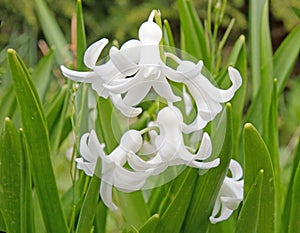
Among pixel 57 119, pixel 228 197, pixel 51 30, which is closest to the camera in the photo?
pixel 228 197

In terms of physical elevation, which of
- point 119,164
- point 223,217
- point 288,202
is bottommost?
point 288,202

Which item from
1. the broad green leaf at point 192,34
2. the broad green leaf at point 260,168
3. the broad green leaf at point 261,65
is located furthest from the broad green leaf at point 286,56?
the broad green leaf at point 260,168

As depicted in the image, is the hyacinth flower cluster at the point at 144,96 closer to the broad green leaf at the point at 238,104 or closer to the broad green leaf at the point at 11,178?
the broad green leaf at the point at 11,178

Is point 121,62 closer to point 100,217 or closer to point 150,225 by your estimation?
point 150,225

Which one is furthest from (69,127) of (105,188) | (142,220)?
(105,188)

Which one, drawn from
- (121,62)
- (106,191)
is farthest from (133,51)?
(106,191)

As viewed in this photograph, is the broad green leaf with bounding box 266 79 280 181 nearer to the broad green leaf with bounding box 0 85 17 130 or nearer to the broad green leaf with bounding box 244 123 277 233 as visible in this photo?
the broad green leaf with bounding box 244 123 277 233
